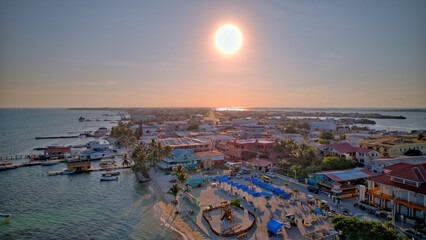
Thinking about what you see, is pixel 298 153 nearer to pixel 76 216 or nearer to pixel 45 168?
pixel 76 216

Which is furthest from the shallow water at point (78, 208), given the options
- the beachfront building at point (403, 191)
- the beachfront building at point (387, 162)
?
the beachfront building at point (387, 162)

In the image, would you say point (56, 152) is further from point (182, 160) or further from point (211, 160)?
point (211, 160)

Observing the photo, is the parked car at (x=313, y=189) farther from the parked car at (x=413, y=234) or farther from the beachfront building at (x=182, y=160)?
the beachfront building at (x=182, y=160)

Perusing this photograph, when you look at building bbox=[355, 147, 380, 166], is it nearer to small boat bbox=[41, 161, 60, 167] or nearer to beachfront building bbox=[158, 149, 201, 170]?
beachfront building bbox=[158, 149, 201, 170]

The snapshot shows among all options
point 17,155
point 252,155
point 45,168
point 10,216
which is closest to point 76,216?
point 10,216

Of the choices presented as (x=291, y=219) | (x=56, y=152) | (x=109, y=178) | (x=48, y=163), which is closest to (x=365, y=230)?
(x=291, y=219)
